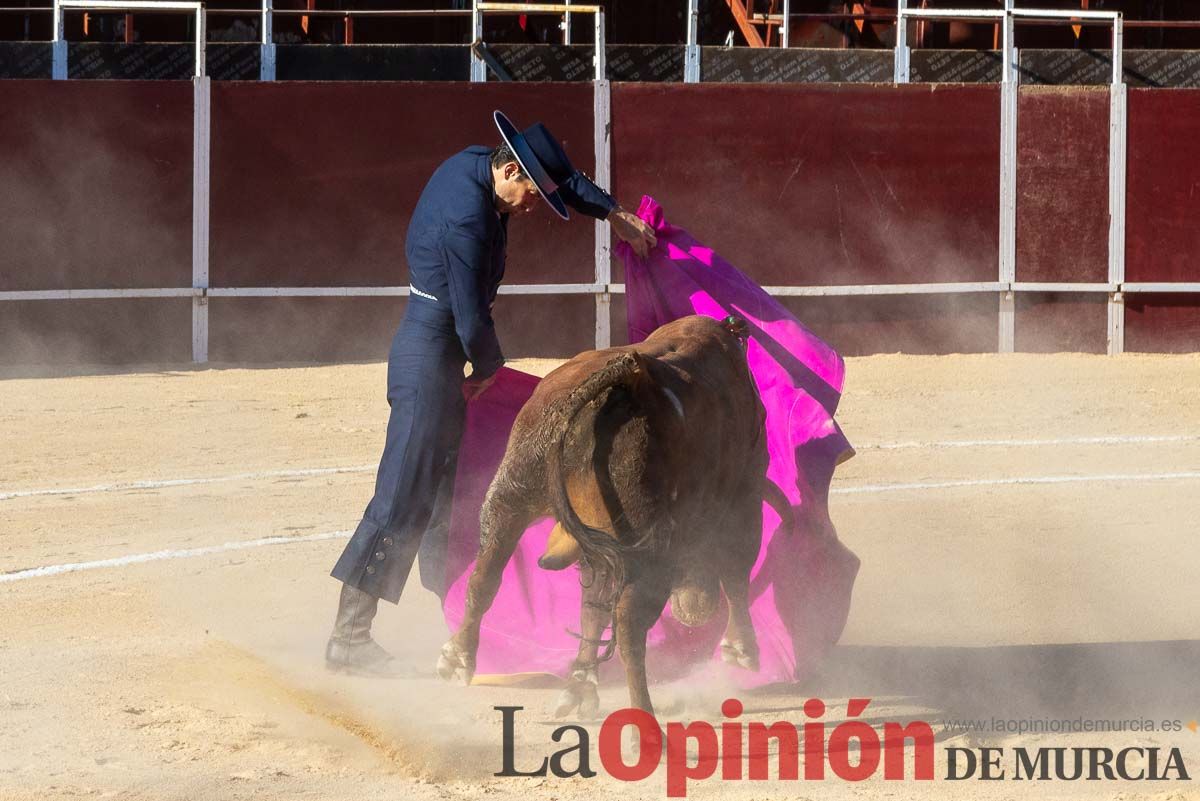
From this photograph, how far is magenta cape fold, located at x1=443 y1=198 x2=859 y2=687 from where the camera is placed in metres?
4.26

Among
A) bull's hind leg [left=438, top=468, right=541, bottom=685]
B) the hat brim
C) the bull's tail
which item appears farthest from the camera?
the hat brim

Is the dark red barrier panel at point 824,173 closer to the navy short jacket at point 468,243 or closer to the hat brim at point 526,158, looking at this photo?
the navy short jacket at point 468,243

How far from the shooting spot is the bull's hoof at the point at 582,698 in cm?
378

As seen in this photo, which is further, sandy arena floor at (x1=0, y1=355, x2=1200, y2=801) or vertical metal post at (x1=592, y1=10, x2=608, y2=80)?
vertical metal post at (x1=592, y1=10, x2=608, y2=80)

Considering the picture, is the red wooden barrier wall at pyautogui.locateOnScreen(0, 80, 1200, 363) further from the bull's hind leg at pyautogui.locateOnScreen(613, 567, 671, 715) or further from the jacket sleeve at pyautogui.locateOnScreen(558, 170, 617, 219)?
the bull's hind leg at pyautogui.locateOnScreen(613, 567, 671, 715)

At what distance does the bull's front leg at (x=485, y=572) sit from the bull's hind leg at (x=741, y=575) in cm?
56

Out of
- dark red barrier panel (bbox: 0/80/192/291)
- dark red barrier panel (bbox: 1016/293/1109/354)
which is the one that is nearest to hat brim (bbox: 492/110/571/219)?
dark red barrier panel (bbox: 0/80/192/291)

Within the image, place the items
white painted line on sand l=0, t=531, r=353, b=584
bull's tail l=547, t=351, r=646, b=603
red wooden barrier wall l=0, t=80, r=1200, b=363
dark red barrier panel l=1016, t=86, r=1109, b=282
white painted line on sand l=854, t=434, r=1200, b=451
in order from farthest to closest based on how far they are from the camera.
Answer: dark red barrier panel l=1016, t=86, r=1109, b=282, red wooden barrier wall l=0, t=80, r=1200, b=363, white painted line on sand l=854, t=434, r=1200, b=451, white painted line on sand l=0, t=531, r=353, b=584, bull's tail l=547, t=351, r=646, b=603

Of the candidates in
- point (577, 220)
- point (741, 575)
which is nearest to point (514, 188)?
point (741, 575)

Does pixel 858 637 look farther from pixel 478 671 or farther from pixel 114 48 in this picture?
pixel 114 48

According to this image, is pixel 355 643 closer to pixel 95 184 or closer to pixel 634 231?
pixel 634 231

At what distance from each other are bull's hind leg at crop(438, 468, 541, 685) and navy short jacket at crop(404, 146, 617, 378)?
0.46 metres

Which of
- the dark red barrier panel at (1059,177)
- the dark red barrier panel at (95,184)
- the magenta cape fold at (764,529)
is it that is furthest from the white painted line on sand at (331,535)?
the dark red barrier panel at (95,184)

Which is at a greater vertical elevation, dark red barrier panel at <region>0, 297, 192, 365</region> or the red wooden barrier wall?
the red wooden barrier wall
